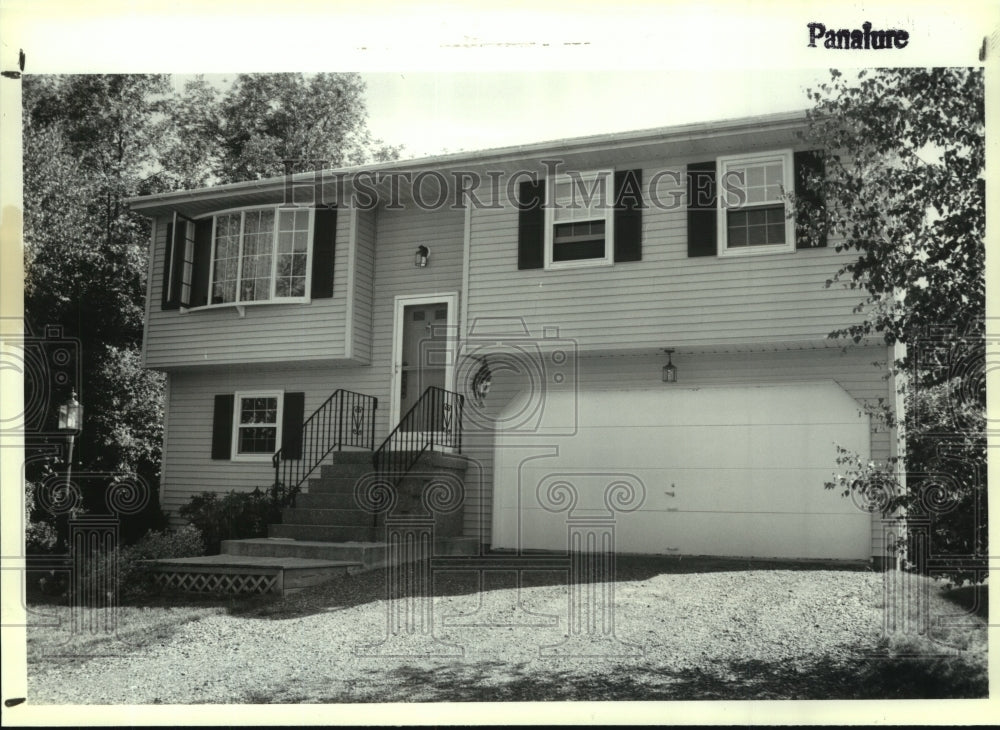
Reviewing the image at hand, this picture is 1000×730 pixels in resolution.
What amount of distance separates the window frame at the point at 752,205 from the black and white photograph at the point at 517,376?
3cm

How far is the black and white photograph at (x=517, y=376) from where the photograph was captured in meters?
5.45

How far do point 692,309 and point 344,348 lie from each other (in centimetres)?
429

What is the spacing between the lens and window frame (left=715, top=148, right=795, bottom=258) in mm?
9773

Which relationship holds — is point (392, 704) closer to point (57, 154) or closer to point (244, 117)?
point (57, 154)

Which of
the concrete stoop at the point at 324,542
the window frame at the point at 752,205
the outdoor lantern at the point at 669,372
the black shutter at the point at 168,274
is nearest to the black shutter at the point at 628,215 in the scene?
the window frame at the point at 752,205

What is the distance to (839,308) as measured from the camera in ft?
31.0

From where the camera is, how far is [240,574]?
27.0ft

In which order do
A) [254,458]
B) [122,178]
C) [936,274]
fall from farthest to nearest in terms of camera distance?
[122,178]
[254,458]
[936,274]

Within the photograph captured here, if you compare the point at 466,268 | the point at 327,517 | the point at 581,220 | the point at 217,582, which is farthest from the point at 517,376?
the point at 217,582

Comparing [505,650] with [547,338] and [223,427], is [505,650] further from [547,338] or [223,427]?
[223,427]

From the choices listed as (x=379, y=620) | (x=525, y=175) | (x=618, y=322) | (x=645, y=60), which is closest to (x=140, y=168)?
(x=525, y=175)

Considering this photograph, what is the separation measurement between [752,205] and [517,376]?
10.7 ft

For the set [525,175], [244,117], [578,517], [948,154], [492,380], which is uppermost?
[244,117]

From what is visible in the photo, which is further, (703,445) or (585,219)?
(585,219)
